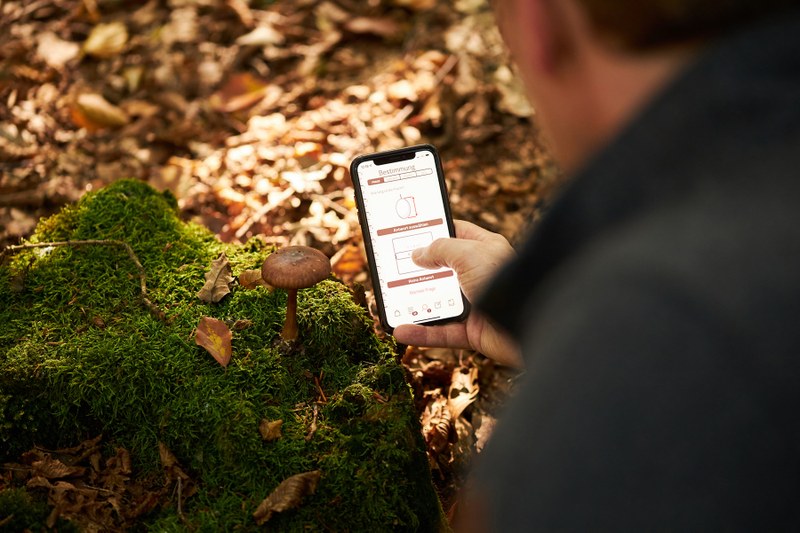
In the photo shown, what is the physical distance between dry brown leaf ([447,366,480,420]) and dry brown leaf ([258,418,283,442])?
1.18 metres

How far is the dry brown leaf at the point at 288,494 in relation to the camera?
97.6 inches

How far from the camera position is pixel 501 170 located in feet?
16.6

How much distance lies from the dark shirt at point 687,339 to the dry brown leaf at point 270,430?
1.64 m

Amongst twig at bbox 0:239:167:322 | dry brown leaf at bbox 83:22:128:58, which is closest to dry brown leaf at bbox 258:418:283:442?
twig at bbox 0:239:167:322

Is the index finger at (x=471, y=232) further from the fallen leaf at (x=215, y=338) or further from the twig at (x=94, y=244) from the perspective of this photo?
the twig at (x=94, y=244)

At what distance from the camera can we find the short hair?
3.71 ft

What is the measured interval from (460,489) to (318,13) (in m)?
4.93

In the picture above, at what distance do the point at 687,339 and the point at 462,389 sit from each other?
273cm

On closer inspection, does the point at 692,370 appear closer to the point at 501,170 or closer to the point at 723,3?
the point at 723,3

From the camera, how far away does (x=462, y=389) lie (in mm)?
3713

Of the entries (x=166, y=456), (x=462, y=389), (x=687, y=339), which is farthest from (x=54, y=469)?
(x=687, y=339)

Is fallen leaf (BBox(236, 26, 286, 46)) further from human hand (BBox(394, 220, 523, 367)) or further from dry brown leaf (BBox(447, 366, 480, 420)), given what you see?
dry brown leaf (BBox(447, 366, 480, 420))

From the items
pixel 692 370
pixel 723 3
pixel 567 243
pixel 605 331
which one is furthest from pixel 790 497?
pixel 723 3

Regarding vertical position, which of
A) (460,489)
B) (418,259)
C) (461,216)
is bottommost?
(460,489)
